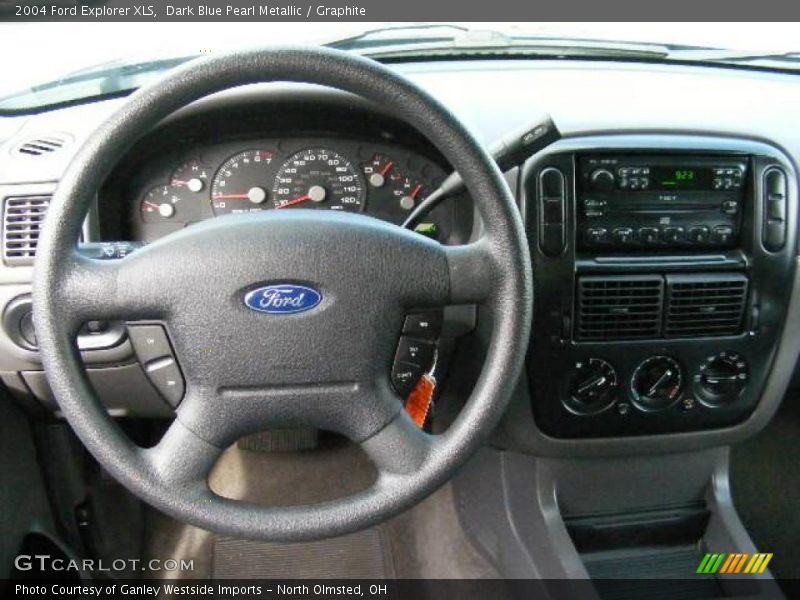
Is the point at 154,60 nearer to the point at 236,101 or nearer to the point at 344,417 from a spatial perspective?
the point at 236,101

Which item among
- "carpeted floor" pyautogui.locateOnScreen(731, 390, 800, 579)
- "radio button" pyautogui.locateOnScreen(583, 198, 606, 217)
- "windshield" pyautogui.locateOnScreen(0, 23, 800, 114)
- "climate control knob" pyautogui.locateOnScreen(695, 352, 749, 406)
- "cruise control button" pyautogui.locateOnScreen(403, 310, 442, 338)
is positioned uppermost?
"windshield" pyautogui.locateOnScreen(0, 23, 800, 114)

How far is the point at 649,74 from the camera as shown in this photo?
68.5 inches

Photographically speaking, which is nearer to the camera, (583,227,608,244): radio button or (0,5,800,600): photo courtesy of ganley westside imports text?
(0,5,800,600): photo courtesy of ganley westside imports text

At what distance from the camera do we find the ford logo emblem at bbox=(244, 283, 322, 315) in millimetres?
1012

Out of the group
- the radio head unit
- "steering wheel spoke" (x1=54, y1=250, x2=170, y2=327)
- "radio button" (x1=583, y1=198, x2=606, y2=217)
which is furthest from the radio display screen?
"steering wheel spoke" (x1=54, y1=250, x2=170, y2=327)

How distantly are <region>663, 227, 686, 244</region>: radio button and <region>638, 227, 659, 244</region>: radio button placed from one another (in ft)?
0.07

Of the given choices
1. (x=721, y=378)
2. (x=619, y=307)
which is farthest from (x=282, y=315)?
(x=721, y=378)

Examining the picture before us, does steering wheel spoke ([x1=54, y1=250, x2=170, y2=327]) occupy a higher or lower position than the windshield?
lower

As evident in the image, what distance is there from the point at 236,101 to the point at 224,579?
122cm

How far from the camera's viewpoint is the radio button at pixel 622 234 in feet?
4.82

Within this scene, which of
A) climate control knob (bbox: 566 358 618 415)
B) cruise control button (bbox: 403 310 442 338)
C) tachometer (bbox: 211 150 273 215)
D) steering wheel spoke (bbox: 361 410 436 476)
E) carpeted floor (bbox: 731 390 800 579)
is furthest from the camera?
carpeted floor (bbox: 731 390 800 579)

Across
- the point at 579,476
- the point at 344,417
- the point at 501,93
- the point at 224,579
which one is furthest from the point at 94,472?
the point at 501,93

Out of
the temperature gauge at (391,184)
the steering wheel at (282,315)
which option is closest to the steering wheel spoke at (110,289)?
the steering wheel at (282,315)

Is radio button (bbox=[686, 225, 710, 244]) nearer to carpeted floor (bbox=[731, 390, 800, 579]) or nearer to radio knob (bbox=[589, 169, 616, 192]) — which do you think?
radio knob (bbox=[589, 169, 616, 192])
